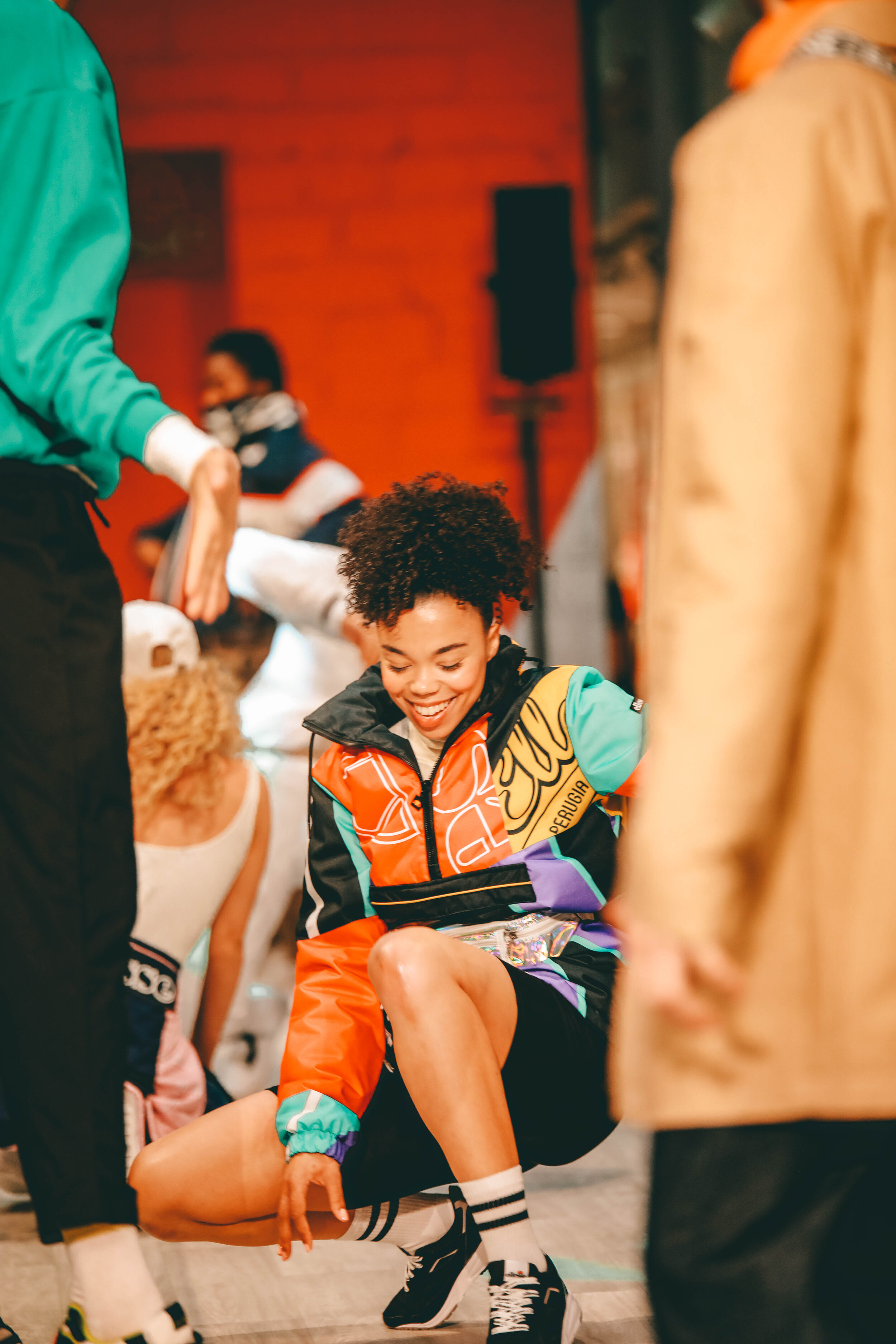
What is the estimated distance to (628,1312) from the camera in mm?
1596

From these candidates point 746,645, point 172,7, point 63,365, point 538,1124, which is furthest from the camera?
point 172,7

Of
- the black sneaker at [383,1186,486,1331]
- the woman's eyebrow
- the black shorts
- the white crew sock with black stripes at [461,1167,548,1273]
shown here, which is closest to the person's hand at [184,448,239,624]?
the woman's eyebrow

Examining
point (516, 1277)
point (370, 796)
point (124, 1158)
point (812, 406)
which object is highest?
point (812, 406)

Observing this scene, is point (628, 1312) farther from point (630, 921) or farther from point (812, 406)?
point (812, 406)

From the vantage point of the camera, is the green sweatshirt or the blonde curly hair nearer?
the green sweatshirt

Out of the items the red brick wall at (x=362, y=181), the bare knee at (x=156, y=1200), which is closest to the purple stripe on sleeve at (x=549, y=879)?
the bare knee at (x=156, y=1200)

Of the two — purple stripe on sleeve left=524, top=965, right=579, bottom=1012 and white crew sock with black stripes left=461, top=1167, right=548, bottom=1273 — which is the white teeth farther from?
white crew sock with black stripes left=461, top=1167, right=548, bottom=1273

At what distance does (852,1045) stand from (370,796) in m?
0.87

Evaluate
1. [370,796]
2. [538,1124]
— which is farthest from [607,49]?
[538,1124]

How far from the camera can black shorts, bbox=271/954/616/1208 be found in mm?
1489

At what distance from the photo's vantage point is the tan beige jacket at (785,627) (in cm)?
76

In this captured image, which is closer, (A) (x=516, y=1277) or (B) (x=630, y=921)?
(B) (x=630, y=921)

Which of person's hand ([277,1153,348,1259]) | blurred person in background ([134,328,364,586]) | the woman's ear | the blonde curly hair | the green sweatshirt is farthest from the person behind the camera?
blurred person in background ([134,328,364,586])

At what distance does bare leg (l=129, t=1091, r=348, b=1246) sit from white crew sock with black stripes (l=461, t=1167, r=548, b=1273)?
0.71 feet
